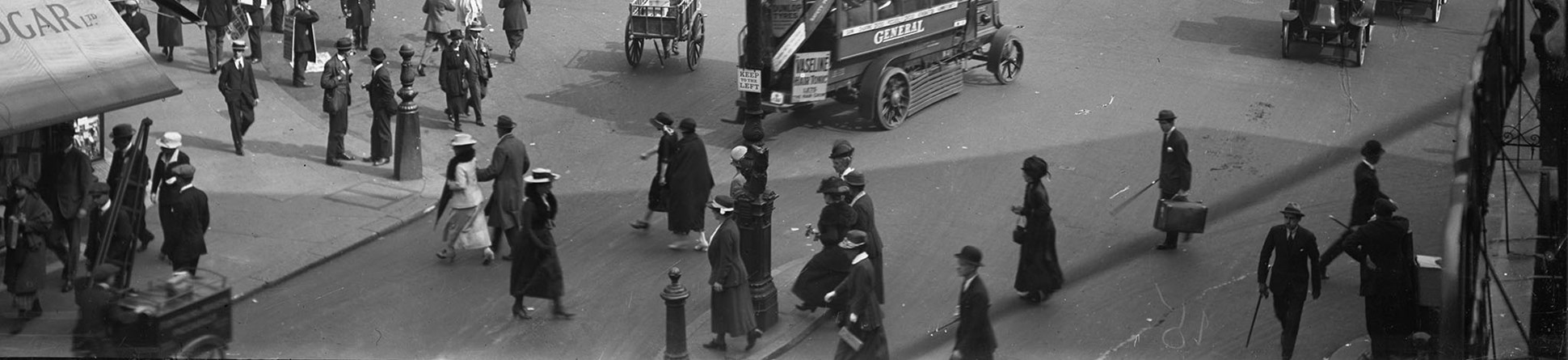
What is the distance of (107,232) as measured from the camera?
42.7 feet

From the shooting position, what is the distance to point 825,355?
12258 mm

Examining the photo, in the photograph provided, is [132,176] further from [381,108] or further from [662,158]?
[662,158]

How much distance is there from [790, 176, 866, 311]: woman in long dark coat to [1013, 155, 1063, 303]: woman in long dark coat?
1442mm

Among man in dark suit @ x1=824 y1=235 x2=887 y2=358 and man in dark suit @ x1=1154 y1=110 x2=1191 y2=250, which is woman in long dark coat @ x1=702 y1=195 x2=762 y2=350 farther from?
man in dark suit @ x1=1154 y1=110 x2=1191 y2=250

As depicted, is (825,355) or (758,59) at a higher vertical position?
(758,59)

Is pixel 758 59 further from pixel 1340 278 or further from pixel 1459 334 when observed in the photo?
pixel 1459 334

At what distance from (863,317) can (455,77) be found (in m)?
9.12

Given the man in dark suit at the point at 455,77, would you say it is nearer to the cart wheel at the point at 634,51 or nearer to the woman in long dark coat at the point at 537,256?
the cart wheel at the point at 634,51

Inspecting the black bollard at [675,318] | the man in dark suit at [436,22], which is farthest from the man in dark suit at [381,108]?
the black bollard at [675,318]

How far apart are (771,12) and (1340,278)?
756 cm

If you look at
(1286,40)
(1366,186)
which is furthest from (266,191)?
(1286,40)

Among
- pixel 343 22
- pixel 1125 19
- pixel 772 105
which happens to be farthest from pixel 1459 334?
pixel 343 22

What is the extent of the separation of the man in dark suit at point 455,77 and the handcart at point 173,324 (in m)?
7.66

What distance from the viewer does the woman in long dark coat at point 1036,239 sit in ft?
42.6
